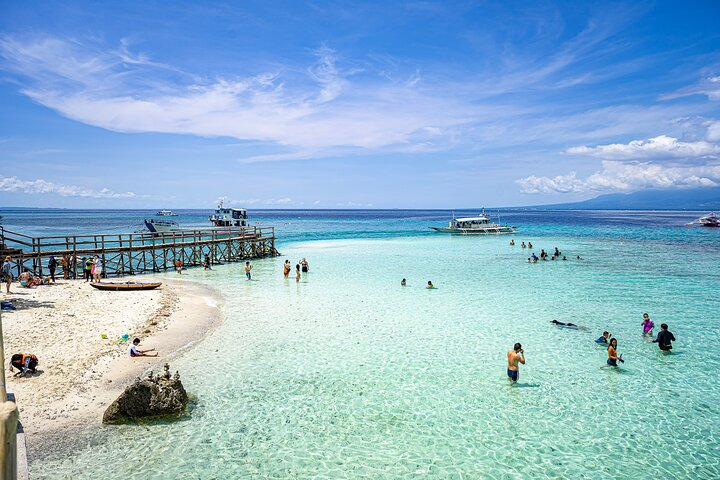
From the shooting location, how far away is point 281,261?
151 ft

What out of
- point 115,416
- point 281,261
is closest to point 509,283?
point 281,261

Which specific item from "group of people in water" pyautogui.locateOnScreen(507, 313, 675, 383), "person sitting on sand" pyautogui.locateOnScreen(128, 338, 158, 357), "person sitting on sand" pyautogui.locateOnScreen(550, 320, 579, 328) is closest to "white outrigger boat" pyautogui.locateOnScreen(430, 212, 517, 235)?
"person sitting on sand" pyautogui.locateOnScreen(550, 320, 579, 328)

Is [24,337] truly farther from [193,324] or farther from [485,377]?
[485,377]

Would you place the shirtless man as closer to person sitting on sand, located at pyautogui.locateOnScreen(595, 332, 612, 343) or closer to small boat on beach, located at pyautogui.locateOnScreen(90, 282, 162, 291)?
person sitting on sand, located at pyautogui.locateOnScreen(595, 332, 612, 343)

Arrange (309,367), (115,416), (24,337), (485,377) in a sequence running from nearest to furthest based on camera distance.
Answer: (115,416), (485,377), (309,367), (24,337)

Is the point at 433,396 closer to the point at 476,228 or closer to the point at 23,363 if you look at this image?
the point at 23,363

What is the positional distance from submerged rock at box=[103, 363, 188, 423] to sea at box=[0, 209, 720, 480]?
0.41m

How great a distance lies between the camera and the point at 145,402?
11.9 m

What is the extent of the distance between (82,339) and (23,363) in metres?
3.71

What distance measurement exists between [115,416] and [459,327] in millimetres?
14066

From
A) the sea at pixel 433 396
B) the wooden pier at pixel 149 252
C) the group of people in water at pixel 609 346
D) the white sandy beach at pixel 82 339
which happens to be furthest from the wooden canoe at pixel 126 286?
the group of people in water at pixel 609 346

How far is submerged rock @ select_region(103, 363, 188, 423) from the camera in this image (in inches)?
464

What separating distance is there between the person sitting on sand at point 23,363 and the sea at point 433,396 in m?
4.10

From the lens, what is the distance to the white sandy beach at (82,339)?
12.0 metres
